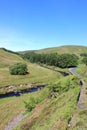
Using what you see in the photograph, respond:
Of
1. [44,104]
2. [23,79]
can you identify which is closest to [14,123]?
[44,104]

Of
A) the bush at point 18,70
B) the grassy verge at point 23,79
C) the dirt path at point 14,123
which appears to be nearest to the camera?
the dirt path at point 14,123

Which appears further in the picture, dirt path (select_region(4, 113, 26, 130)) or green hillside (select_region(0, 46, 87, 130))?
dirt path (select_region(4, 113, 26, 130))

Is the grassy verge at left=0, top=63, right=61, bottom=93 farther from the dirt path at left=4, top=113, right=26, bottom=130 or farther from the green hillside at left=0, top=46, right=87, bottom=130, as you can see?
the dirt path at left=4, top=113, right=26, bottom=130

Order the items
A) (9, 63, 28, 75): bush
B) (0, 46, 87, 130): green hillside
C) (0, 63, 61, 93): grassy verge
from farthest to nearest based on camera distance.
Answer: (9, 63, 28, 75): bush, (0, 63, 61, 93): grassy verge, (0, 46, 87, 130): green hillside

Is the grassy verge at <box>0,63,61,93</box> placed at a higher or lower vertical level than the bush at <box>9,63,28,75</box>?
lower

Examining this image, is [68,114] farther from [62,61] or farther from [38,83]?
[62,61]

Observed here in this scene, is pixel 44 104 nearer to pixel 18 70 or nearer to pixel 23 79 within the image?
pixel 23 79

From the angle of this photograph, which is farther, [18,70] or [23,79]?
[18,70]

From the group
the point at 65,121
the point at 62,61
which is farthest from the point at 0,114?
the point at 62,61

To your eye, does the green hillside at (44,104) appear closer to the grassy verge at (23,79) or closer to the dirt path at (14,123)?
the grassy verge at (23,79)

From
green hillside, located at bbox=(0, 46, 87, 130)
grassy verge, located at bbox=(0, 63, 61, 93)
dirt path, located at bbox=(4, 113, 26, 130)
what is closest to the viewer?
green hillside, located at bbox=(0, 46, 87, 130)

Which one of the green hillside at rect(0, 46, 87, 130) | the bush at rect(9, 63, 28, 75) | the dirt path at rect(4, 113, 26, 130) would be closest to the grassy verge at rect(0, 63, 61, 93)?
the green hillside at rect(0, 46, 87, 130)

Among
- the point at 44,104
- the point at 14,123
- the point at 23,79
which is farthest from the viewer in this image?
the point at 23,79

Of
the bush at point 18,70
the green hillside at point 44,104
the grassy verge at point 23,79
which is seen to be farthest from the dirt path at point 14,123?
the bush at point 18,70
